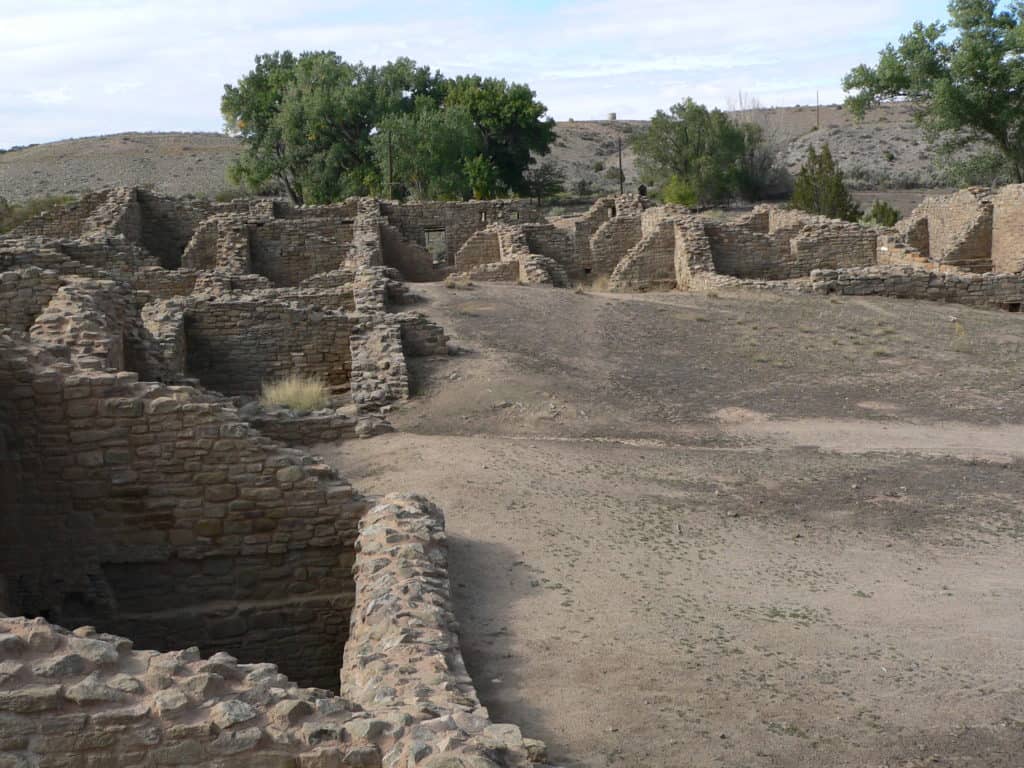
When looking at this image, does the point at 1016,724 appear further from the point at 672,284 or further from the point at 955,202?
the point at 955,202

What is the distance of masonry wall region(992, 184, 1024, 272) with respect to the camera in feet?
77.2

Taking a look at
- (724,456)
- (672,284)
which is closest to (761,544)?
(724,456)

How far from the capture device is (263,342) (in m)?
15.6

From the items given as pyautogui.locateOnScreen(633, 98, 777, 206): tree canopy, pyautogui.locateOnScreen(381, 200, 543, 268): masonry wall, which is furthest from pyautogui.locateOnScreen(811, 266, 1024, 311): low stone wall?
pyautogui.locateOnScreen(633, 98, 777, 206): tree canopy

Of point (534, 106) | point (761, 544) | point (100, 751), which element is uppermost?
point (534, 106)

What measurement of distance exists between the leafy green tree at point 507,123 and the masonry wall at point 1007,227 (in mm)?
29681

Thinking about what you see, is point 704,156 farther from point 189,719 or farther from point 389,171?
point 189,719

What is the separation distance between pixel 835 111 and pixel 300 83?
176ft

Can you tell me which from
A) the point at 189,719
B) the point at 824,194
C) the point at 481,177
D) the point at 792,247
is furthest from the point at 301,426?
the point at 481,177

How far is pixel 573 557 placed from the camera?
800 cm

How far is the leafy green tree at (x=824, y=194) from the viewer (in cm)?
3428

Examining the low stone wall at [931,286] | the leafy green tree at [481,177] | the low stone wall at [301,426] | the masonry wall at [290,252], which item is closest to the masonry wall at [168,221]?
the masonry wall at [290,252]

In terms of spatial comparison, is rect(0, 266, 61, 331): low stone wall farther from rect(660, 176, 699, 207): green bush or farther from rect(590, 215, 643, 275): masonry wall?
rect(660, 176, 699, 207): green bush

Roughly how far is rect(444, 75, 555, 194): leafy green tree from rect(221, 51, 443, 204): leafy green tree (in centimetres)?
220
